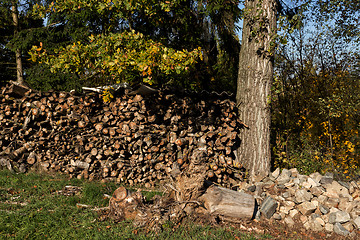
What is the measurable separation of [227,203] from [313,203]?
1.51m

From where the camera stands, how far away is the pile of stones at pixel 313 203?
12.7 ft

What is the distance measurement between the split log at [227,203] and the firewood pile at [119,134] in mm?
1072

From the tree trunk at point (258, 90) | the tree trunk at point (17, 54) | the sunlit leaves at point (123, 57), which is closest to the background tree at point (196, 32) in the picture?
the tree trunk at point (258, 90)

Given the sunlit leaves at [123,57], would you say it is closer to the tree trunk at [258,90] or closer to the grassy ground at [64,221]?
the tree trunk at [258,90]

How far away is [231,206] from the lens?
3738 millimetres

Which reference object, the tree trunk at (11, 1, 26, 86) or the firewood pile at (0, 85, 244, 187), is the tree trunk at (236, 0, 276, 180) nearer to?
the firewood pile at (0, 85, 244, 187)

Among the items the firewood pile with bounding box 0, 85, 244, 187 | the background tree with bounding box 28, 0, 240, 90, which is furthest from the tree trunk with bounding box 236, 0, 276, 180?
the background tree with bounding box 28, 0, 240, 90

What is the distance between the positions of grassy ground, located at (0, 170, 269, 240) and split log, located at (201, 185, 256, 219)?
27cm

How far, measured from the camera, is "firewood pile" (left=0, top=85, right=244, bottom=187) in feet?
16.7

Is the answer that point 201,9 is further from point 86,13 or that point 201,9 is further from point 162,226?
point 162,226

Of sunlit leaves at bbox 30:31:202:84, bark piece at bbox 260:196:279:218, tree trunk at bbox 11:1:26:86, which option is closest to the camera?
bark piece at bbox 260:196:279:218

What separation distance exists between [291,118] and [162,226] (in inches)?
205

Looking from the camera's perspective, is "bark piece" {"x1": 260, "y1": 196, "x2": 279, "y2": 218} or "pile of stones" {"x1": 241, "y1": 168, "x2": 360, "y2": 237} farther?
"bark piece" {"x1": 260, "y1": 196, "x2": 279, "y2": 218}

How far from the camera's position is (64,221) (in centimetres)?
331
